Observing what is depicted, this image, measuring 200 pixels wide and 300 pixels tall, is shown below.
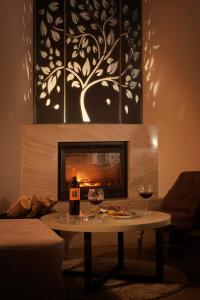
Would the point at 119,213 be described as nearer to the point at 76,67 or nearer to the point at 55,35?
the point at 76,67

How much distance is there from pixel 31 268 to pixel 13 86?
2963mm

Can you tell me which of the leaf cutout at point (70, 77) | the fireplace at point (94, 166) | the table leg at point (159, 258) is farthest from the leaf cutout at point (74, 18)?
the table leg at point (159, 258)

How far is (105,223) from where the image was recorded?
3178 mm

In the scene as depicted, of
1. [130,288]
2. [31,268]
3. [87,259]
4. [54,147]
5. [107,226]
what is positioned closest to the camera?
[31,268]

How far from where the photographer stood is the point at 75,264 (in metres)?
4.09

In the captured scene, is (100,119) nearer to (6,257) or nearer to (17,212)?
(17,212)

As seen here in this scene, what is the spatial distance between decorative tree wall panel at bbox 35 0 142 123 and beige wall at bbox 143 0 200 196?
5.6 inches

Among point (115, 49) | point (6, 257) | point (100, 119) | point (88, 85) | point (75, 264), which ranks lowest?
point (75, 264)

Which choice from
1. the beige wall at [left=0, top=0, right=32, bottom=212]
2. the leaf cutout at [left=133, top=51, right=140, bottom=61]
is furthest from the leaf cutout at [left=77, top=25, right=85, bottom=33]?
the leaf cutout at [left=133, top=51, right=140, bottom=61]

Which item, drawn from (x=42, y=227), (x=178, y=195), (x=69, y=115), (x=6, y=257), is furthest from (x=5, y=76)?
(x=6, y=257)

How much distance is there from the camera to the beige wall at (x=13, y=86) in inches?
191

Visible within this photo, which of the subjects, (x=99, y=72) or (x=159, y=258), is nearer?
(x=159, y=258)

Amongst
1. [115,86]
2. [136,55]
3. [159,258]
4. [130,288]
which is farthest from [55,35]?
[130,288]

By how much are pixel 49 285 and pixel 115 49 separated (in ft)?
13.1
